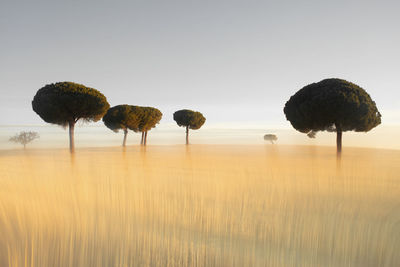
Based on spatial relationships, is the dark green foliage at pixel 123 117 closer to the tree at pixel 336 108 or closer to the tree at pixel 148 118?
the tree at pixel 148 118

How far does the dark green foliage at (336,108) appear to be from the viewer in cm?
2059

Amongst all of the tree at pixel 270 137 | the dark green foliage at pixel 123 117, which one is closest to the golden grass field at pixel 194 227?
the dark green foliage at pixel 123 117

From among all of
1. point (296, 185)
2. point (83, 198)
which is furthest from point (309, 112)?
point (83, 198)

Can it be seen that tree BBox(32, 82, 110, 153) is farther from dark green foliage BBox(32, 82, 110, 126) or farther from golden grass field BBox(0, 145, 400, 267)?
golden grass field BBox(0, 145, 400, 267)

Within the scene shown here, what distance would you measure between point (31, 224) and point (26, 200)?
1089 millimetres

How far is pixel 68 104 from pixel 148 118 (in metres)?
20.9

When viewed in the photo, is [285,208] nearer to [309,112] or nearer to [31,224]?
[31,224]

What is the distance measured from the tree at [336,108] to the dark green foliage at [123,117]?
3219 centimetres

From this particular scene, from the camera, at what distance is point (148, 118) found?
47.7 meters

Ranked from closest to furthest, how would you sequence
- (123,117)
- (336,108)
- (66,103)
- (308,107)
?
1. (336,108)
2. (308,107)
3. (66,103)
4. (123,117)

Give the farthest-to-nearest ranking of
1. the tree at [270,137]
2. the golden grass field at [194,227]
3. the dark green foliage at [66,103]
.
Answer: the tree at [270,137] → the dark green foliage at [66,103] → the golden grass field at [194,227]

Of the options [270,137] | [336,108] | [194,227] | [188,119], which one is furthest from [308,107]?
[270,137]

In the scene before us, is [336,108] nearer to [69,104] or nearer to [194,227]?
[194,227]

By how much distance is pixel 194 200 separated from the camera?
4.49 meters
